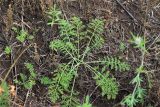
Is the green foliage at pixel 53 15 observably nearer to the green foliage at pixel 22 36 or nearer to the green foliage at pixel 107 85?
the green foliage at pixel 22 36

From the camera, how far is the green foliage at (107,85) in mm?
3430

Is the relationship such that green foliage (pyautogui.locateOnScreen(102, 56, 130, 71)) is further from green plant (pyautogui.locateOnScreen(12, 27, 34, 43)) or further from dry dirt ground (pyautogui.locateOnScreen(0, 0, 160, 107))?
green plant (pyautogui.locateOnScreen(12, 27, 34, 43))

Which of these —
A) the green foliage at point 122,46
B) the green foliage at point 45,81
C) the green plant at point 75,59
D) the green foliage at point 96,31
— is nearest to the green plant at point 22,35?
the green plant at point 75,59

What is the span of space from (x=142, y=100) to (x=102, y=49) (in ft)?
1.93

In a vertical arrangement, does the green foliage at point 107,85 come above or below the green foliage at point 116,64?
below

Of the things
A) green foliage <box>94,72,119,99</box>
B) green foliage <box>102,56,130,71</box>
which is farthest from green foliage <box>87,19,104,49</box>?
green foliage <box>94,72,119,99</box>

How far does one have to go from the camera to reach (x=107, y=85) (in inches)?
136

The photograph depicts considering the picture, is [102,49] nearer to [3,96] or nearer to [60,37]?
[60,37]

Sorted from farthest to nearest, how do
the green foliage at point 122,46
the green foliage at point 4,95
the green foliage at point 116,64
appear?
the green foliage at point 122,46, the green foliage at point 116,64, the green foliage at point 4,95

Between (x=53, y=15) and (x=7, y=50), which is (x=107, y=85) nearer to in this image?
(x=53, y=15)

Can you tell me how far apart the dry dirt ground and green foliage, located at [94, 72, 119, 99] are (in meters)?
0.07

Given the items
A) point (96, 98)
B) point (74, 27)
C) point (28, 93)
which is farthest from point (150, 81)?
point (28, 93)

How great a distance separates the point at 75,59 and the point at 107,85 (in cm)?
36

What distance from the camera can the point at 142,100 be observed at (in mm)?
3418
